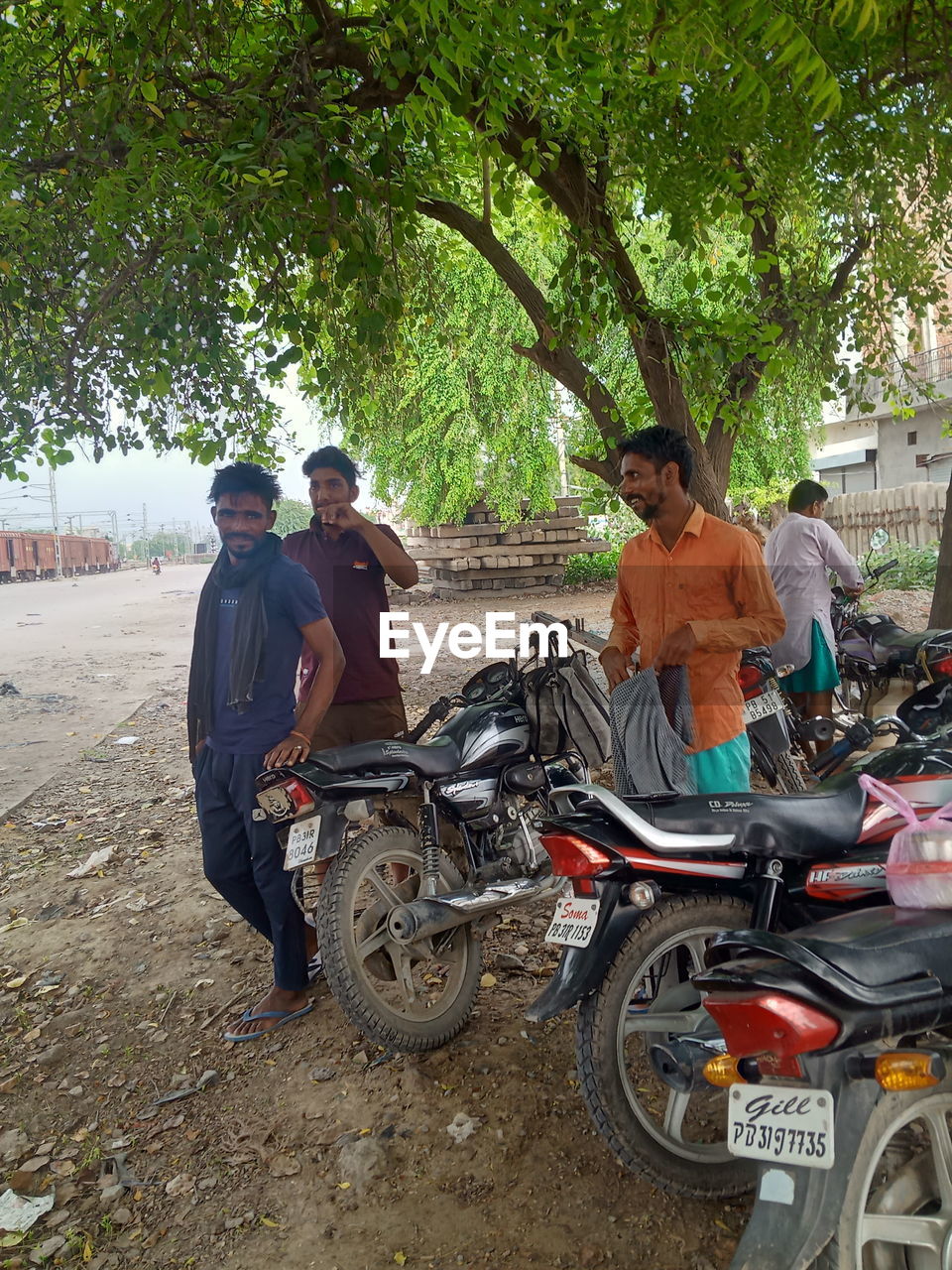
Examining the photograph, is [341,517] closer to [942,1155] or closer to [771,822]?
[771,822]

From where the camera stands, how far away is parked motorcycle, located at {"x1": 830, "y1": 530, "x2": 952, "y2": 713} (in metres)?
5.73

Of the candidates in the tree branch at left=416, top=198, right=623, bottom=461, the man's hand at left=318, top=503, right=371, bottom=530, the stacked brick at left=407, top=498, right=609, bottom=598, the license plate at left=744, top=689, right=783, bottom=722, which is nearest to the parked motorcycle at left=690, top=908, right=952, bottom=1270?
the man's hand at left=318, top=503, right=371, bottom=530

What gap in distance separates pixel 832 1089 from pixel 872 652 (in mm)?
5017

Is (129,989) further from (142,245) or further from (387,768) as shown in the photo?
(142,245)

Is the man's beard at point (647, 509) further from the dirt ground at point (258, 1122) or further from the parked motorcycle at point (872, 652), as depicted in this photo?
the parked motorcycle at point (872, 652)

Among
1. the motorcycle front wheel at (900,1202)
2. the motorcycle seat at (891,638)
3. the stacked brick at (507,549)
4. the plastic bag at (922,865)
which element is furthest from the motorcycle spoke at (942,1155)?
the stacked brick at (507,549)

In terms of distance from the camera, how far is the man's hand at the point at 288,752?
353cm

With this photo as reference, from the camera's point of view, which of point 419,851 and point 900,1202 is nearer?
point 900,1202

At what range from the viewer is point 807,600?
565cm

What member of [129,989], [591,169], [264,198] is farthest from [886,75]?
[129,989]

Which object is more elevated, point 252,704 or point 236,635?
point 236,635

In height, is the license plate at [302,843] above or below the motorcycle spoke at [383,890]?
above

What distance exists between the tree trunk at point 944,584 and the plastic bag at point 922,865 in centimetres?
453

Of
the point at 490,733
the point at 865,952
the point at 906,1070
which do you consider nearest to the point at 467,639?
the point at 490,733
